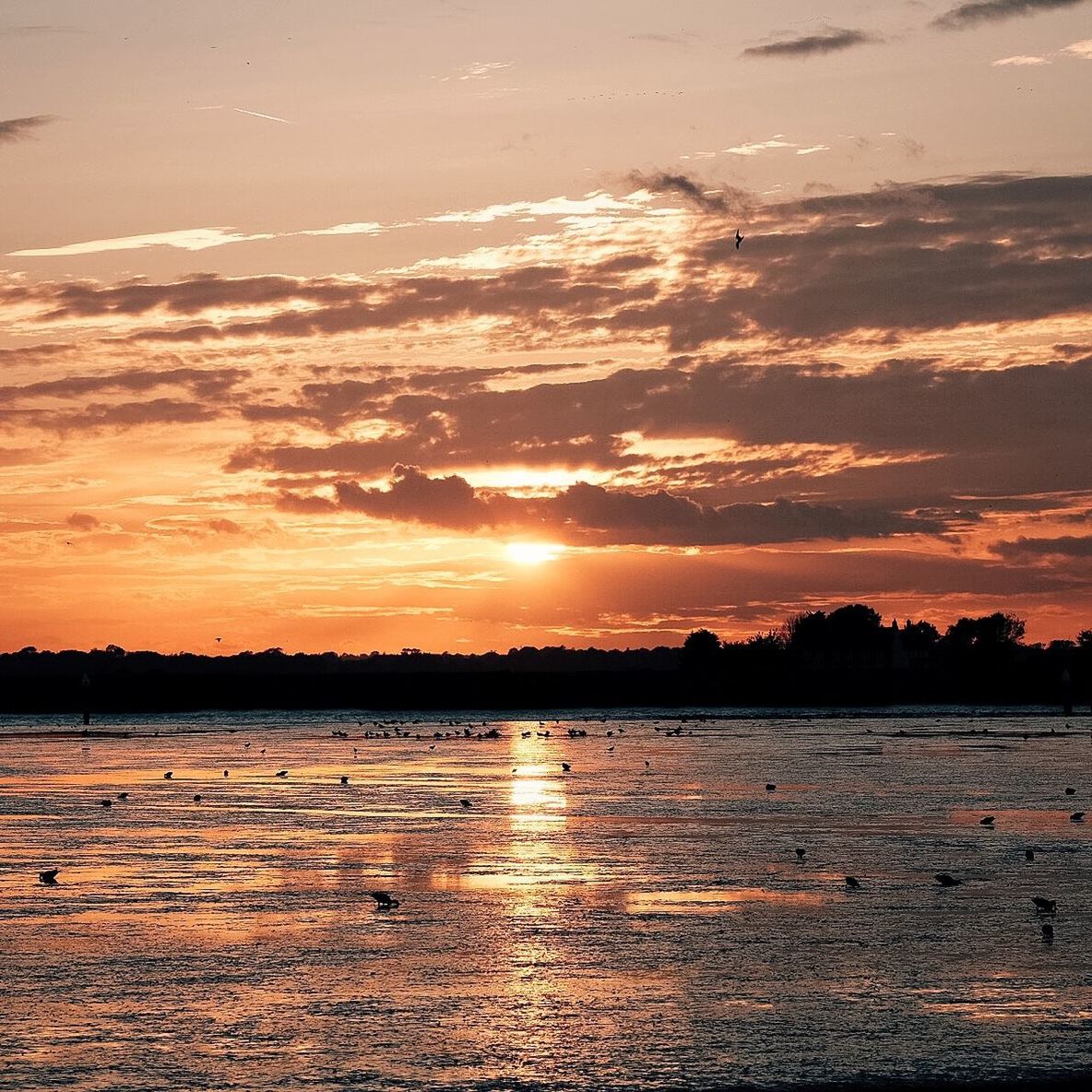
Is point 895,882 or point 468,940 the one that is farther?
point 895,882

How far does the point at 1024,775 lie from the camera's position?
54156 millimetres

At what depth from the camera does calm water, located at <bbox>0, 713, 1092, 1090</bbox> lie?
1462 cm

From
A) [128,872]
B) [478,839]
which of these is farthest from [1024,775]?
[128,872]

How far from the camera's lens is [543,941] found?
20609mm

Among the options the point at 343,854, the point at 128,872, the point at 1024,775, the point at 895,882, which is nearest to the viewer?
the point at 895,882

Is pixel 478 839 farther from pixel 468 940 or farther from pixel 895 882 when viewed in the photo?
pixel 468 940

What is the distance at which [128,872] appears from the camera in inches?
1106

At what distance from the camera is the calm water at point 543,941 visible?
14617mm

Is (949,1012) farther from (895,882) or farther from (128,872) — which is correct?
(128,872)

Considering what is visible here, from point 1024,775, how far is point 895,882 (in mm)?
30274

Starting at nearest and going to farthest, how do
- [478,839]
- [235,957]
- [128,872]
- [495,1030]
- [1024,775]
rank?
Answer: [495,1030] < [235,957] < [128,872] < [478,839] < [1024,775]

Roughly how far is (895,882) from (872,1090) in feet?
42.1

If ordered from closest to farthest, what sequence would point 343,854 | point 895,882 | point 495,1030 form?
point 495,1030, point 895,882, point 343,854

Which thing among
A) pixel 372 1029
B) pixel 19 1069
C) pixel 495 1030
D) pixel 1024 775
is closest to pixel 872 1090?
pixel 495 1030
